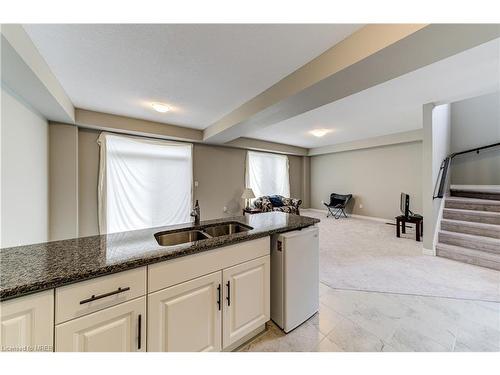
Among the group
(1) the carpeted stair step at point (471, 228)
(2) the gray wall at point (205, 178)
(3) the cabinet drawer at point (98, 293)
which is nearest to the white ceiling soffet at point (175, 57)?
(2) the gray wall at point (205, 178)

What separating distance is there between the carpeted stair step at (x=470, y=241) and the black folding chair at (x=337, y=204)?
322 centimetres

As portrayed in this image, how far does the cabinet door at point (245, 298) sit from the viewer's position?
1352 mm

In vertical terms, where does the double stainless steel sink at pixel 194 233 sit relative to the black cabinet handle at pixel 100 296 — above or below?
above

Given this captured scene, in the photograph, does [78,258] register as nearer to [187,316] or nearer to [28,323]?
[28,323]

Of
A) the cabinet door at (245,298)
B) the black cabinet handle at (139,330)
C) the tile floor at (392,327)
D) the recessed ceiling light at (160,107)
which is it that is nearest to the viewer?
the black cabinet handle at (139,330)

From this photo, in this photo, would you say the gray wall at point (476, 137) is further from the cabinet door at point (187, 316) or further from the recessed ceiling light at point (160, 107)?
the recessed ceiling light at point (160, 107)

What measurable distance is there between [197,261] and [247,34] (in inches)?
69.3

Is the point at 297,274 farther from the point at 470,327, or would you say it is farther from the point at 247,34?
the point at 247,34

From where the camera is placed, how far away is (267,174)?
22.4 ft

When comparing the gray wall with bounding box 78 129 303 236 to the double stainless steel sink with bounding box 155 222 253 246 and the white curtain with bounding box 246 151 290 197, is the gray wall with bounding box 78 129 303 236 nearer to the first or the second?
the white curtain with bounding box 246 151 290 197

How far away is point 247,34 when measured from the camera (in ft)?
5.15

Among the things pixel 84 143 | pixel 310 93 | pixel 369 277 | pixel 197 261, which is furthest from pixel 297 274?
pixel 84 143

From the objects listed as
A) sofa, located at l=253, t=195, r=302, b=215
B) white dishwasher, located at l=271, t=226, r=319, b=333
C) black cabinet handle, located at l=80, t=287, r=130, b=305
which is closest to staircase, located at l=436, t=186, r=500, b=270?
white dishwasher, located at l=271, t=226, r=319, b=333

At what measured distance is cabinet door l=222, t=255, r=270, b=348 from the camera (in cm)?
135
